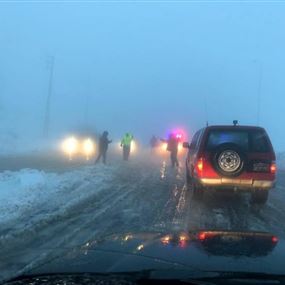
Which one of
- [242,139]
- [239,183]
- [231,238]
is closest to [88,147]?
[242,139]

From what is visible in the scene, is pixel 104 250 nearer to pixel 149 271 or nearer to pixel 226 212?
pixel 149 271

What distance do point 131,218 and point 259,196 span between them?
13.9ft

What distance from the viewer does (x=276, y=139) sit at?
11256 centimetres

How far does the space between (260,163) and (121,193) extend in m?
3.84

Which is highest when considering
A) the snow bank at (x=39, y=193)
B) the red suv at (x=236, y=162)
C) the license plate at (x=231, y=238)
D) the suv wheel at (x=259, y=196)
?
the red suv at (x=236, y=162)

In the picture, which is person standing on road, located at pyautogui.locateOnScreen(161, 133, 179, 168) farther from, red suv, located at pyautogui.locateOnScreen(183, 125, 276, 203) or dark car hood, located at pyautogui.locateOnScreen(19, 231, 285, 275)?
dark car hood, located at pyautogui.locateOnScreen(19, 231, 285, 275)

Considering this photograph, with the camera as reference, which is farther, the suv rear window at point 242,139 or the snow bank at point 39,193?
the suv rear window at point 242,139

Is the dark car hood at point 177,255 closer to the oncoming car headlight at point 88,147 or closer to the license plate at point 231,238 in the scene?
the license plate at point 231,238

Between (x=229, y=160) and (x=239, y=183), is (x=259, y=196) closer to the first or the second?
(x=239, y=183)

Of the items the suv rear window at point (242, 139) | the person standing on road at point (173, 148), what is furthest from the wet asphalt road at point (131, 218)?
the person standing on road at point (173, 148)

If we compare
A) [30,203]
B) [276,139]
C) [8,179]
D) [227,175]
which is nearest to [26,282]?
[30,203]

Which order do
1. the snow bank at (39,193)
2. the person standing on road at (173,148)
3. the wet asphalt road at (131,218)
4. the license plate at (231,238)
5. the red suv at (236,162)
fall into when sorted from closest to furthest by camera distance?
the license plate at (231,238)
the wet asphalt road at (131,218)
the snow bank at (39,193)
the red suv at (236,162)
the person standing on road at (173,148)

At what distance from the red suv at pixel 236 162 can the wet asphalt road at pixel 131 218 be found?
1.61 feet

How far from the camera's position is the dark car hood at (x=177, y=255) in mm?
3527
